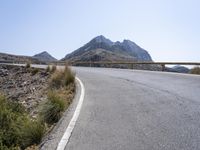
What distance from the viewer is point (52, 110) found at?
39.7ft

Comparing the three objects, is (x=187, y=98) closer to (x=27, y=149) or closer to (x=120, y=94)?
(x=120, y=94)

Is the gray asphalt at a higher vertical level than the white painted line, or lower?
higher

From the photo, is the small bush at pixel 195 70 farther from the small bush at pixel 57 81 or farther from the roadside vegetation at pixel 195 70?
→ the small bush at pixel 57 81

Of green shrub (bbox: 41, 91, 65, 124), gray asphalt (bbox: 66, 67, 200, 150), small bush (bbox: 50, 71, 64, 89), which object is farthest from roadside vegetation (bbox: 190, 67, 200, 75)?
green shrub (bbox: 41, 91, 65, 124)

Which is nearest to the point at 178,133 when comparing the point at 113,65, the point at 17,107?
the point at 17,107

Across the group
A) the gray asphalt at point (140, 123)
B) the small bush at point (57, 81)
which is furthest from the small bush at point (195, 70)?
the gray asphalt at point (140, 123)

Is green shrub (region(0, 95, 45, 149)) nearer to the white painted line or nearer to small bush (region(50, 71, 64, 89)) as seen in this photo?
the white painted line

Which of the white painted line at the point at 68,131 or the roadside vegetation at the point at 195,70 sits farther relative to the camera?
the roadside vegetation at the point at 195,70

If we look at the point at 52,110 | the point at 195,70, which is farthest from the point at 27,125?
the point at 195,70

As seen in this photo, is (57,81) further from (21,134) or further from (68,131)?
(68,131)

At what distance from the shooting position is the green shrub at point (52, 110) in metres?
11.7

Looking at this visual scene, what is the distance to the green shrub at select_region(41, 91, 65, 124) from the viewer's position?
11.7 meters

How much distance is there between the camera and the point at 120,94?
50.4 feet

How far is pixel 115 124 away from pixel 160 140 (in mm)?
1986
